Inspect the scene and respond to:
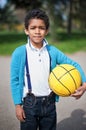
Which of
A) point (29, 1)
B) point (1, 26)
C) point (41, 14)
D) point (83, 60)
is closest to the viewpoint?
point (41, 14)

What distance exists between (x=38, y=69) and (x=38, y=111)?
0.48m

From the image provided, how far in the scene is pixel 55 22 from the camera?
26.9 metres

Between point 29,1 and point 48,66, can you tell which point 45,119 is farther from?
point 29,1

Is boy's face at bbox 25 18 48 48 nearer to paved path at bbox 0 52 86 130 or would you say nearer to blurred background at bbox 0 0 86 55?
paved path at bbox 0 52 86 130

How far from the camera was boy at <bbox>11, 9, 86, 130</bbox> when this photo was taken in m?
4.16

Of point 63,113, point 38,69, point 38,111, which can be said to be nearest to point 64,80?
point 38,69

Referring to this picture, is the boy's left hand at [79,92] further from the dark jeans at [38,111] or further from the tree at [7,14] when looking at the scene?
the tree at [7,14]

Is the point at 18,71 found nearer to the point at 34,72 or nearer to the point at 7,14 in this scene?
the point at 34,72

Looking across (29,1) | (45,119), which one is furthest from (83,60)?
(29,1)

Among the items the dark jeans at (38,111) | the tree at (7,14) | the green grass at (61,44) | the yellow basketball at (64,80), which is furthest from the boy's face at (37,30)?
the tree at (7,14)

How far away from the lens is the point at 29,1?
121 feet

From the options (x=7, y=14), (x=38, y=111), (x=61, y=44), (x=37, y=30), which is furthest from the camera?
(x=7, y=14)

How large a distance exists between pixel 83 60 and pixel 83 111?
6977mm

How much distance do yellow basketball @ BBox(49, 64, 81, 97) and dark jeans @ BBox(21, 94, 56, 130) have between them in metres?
0.17
